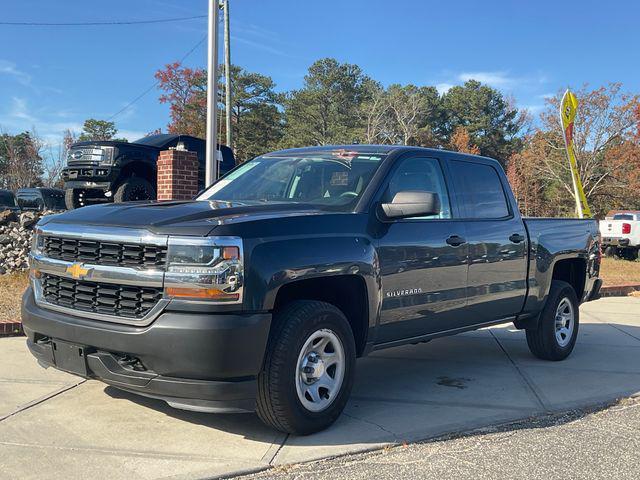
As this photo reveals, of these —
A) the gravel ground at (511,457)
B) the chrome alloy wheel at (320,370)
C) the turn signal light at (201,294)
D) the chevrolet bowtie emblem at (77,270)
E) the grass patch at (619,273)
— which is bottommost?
the grass patch at (619,273)

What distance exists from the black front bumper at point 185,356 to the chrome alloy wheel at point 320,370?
38 centimetres

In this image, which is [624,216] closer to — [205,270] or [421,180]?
[421,180]

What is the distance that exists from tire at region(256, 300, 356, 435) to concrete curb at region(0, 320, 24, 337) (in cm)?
392

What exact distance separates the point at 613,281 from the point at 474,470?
435 inches

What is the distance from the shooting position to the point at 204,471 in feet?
11.5

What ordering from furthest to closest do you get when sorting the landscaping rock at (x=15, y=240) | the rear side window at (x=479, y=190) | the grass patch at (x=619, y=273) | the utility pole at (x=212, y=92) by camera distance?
1. the grass patch at (x=619, y=273)
2. the landscaping rock at (x=15, y=240)
3. the utility pole at (x=212, y=92)
4. the rear side window at (x=479, y=190)

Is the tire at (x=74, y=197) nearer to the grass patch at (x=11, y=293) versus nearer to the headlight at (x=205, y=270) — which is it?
the grass patch at (x=11, y=293)

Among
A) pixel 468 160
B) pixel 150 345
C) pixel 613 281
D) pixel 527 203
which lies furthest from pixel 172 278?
pixel 527 203

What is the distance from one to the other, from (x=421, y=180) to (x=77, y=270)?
2.74 m

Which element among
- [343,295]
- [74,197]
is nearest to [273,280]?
[343,295]

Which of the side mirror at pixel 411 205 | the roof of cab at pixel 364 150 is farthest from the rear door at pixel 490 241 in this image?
the side mirror at pixel 411 205

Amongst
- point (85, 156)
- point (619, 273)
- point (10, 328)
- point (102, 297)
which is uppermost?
point (85, 156)

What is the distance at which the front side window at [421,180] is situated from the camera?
191 inches

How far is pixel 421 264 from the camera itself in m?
4.69
